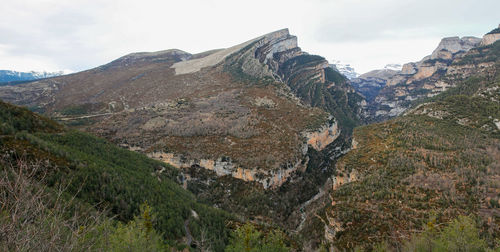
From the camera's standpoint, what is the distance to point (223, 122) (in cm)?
6512

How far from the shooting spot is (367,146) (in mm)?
41000

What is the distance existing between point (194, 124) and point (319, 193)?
39517mm

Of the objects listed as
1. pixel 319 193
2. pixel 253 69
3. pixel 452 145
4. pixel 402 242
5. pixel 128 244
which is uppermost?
pixel 253 69

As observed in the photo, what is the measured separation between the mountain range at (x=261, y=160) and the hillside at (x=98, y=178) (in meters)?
0.18

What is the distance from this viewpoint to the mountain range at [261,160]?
22359mm

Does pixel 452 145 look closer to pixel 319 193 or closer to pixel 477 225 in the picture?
pixel 477 225

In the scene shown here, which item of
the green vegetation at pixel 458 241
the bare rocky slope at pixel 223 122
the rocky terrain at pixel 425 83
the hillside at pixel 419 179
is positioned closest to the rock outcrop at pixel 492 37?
the rocky terrain at pixel 425 83

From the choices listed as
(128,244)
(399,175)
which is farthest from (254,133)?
(128,244)

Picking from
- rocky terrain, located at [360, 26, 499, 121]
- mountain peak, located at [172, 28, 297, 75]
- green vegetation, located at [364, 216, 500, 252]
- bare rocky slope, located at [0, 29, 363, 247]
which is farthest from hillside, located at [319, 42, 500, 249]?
rocky terrain, located at [360, 26, 499, 121]

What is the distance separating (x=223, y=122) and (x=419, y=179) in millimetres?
48905

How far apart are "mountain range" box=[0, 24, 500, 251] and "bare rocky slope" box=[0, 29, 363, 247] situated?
440mm

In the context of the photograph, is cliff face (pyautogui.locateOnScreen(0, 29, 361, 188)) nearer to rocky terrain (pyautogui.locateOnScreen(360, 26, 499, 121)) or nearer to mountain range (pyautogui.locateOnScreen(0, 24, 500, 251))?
mountain range (pyautogui.locateOnScreen(0, 24, 500, 251))

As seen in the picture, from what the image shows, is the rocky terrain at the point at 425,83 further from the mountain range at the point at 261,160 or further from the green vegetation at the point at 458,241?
the green vegetation at the point at 458,241

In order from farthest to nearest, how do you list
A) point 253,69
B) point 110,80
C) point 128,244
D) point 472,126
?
point 110,80 < point 253,69 < point 472,126 < point 128,244
